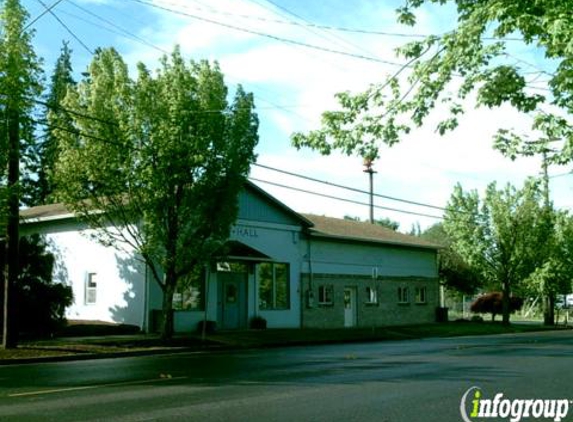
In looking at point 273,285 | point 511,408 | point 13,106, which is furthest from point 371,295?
point 511,408

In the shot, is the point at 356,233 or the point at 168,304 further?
the point at 356,233

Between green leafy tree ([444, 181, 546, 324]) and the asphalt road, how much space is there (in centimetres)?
2437

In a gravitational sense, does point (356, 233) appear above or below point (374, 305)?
above

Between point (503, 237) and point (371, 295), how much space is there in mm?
9365

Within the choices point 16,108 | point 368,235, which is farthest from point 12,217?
point 368,235

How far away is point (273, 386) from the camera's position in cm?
1138

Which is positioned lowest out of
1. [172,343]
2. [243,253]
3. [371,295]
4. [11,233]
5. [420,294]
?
[172,343]

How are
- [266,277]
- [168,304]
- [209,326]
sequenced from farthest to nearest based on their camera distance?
[266,277] < [209,326] < [168,304]

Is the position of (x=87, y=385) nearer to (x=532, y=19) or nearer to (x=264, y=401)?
(x=264, y=401)

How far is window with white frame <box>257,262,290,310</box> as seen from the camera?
31.5m

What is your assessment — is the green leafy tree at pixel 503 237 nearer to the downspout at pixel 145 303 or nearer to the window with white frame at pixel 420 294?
the window with white frame at pixel 420 294

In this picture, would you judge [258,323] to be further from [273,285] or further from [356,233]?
[356,233]

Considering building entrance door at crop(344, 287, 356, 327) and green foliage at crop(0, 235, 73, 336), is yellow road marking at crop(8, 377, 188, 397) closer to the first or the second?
green foliage at crop(0, 235, 73, 336)

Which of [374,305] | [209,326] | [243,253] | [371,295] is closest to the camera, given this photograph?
[209,326]
